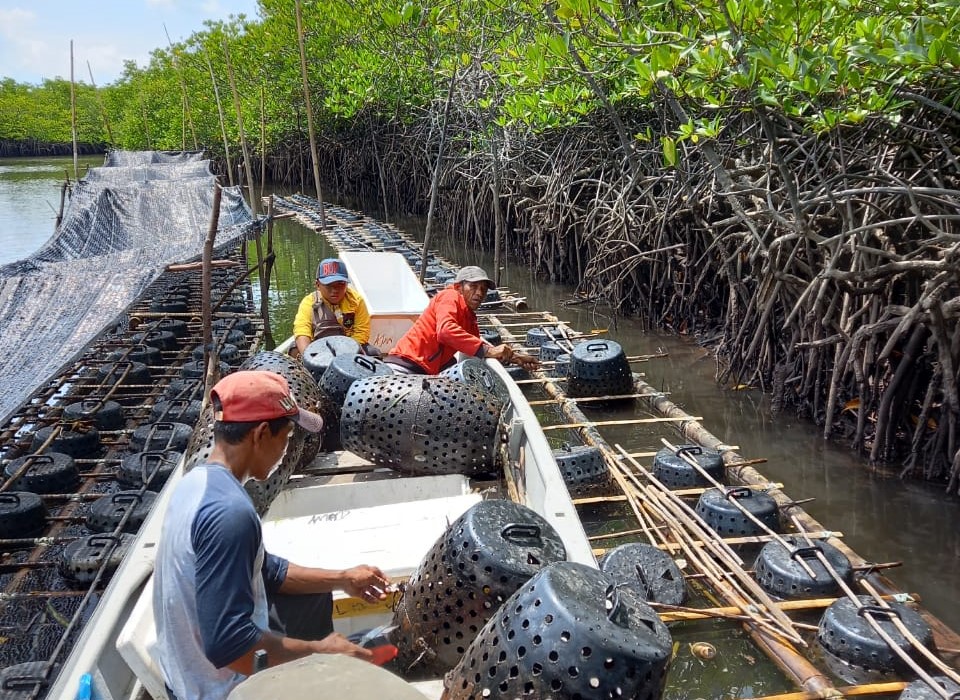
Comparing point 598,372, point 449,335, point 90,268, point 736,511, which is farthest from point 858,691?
point 90,268

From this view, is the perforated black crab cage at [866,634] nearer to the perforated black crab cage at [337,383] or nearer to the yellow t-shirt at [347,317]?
the perforated black crab cage at [337,383]

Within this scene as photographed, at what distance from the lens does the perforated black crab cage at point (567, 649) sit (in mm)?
1643

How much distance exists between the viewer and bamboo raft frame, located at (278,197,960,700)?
3.18m

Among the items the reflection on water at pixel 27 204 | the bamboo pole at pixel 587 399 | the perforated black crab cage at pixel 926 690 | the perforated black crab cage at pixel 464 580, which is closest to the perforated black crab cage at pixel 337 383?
the perforated black crab cage at pixel 464 580

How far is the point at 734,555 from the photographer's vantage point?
12.7 feet

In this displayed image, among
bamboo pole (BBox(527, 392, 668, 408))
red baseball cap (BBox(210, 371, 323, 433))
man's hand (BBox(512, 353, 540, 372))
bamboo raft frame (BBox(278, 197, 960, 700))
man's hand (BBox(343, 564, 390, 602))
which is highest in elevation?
red baseball cap (BBox(210, 371, 323, 433))

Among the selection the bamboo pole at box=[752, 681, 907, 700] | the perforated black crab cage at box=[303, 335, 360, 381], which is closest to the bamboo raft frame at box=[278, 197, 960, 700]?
the bamboo pole at box=[752, 681, 907, 700]

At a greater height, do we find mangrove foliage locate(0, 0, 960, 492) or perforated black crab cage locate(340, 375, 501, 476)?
mangrove foliage locate(0, 0, 960, 492)

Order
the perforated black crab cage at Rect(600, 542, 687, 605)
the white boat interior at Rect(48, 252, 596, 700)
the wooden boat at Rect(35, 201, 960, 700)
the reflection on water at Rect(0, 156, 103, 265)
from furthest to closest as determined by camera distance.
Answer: the reflection on water at Rect(0, 156, 103, 265) < the perforated black crab cage at Rect(600, 542, 687, 605) < the wooden boat at Rect(35, 201, 960, 700) < the white boat interior at Rect(48, 252, 596, 700)

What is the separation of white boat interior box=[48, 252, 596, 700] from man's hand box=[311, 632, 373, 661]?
295 millimetres

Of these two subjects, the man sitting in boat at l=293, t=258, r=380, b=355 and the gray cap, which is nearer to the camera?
the gray cap

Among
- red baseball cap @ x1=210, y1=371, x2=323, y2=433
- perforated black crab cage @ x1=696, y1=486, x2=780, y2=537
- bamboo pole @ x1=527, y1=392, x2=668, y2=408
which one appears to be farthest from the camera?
bamboo pole @ x1=527, y1=392, x2=668, y2=408

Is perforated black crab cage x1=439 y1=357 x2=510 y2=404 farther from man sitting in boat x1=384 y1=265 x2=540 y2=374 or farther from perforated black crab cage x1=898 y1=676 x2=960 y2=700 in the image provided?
perforated black crab cage x1=898 y1=676 x2=960 y2=700

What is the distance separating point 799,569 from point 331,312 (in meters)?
3.30
